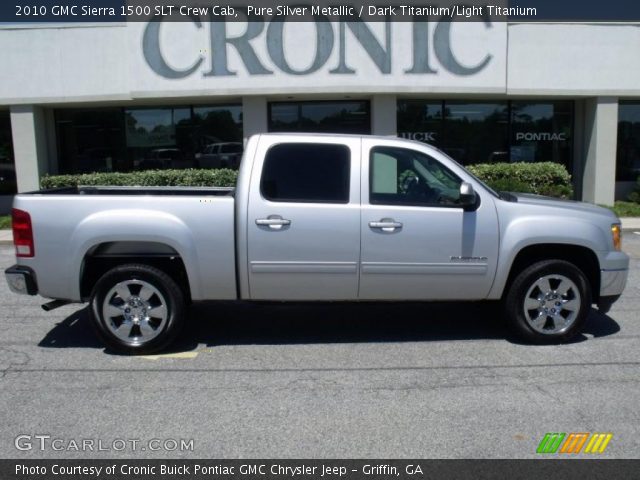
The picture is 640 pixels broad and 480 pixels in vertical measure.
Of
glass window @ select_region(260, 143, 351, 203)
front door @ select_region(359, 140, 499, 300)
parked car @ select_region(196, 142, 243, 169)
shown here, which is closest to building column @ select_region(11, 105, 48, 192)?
parked car @ select_region(196, 142, 243, 169)

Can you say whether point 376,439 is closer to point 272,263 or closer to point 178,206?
point 272,263

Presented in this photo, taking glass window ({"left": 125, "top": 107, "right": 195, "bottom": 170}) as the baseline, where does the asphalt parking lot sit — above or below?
below

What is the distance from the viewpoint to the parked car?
1667 cm

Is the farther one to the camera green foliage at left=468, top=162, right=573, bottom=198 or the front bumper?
green foliage at left=468, top=162, right=573, bottom=198

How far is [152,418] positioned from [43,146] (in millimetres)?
14291

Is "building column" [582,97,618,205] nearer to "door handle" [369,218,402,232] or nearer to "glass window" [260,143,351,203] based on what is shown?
"door handle" [369,218,402,232]

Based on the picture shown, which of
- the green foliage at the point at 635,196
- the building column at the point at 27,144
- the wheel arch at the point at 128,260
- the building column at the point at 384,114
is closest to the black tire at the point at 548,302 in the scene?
the wheel arch at the point at 128,260

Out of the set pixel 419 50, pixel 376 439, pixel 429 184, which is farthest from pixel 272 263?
pixel 419 50

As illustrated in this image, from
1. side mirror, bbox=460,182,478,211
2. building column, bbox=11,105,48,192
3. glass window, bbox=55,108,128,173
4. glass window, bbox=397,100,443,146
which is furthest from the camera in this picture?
glass window, bbox=55,108,128,173

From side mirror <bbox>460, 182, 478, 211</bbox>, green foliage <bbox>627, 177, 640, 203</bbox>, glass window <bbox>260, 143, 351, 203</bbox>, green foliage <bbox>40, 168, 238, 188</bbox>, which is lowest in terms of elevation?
green foliage <bbox>627, 177, 640, 203</bbox>

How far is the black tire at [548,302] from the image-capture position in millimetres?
5645

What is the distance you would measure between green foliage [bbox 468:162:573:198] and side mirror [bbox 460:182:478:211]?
9.99 metres

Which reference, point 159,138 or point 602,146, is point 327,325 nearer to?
point 159,138

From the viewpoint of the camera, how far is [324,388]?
188 inches
